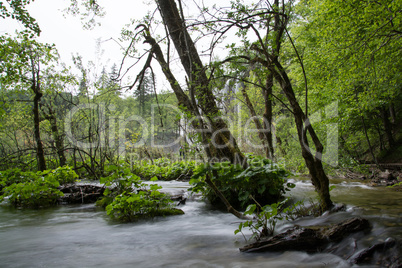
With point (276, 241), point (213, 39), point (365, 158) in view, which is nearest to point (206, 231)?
point (276, 241)

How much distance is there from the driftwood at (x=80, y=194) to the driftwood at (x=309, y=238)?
17.1 feet

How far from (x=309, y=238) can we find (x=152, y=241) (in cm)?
207

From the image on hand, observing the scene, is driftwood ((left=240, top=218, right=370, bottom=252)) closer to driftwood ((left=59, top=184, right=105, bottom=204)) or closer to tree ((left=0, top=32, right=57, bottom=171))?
driftwood ((left=59, top=184, right=105, bottom=204))

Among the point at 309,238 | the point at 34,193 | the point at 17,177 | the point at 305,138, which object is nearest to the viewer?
the point at 309,238

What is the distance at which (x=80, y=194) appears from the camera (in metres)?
6.68

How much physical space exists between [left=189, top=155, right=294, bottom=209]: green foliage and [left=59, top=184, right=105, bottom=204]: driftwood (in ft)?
11.3

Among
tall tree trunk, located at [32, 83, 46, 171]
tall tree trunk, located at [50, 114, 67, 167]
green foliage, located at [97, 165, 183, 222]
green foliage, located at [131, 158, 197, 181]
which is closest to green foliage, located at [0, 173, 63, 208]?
green foliage, located at [97, 165, 183, 222]

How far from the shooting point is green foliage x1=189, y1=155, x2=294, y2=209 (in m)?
4.47

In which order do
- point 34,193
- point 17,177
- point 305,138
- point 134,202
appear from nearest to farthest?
point 305,138 → point 134,202 → point 34,193 → point 17,177

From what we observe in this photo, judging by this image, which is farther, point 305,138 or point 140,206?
point 140,206

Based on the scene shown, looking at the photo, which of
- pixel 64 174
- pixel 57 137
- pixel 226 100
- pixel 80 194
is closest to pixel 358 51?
pixel 226 100

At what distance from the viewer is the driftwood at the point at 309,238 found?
2.59 m

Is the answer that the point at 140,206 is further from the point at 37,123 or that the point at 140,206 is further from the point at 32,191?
the point at 37,123

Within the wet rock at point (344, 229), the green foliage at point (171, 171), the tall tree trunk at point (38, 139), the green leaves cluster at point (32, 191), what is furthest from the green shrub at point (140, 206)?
the green foliage at point (171, 171)
